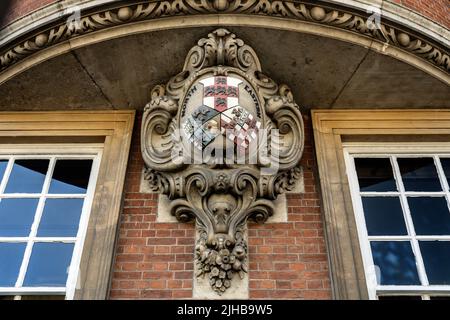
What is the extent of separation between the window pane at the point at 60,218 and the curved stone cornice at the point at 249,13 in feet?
4.13

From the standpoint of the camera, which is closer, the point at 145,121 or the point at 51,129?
the point at 145,121

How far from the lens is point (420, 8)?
4617mm

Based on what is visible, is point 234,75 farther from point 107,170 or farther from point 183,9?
point 107,170

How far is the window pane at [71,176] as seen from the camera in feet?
14.4

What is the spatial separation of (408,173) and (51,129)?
3.13 m

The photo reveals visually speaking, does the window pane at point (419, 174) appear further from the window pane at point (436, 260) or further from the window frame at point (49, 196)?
the window frame at point (49, 196)

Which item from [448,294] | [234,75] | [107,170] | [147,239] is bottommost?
[448,294]

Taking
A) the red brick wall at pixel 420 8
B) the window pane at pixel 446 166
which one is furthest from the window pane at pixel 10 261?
the window pane at pixel 446 166

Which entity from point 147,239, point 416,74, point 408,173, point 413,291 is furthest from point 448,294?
point 147,239

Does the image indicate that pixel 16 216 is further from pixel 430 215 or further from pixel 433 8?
pixel 433 8

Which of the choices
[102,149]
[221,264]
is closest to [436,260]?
[221,264]

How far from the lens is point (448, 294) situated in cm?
372

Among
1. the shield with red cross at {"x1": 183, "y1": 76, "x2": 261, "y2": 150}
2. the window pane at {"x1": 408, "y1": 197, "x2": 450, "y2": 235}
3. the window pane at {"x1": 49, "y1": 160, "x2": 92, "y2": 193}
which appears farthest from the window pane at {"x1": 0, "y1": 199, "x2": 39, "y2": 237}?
the window pane at {"x1": 408, "y1": 197, "x2": 450, "y2": 235}
